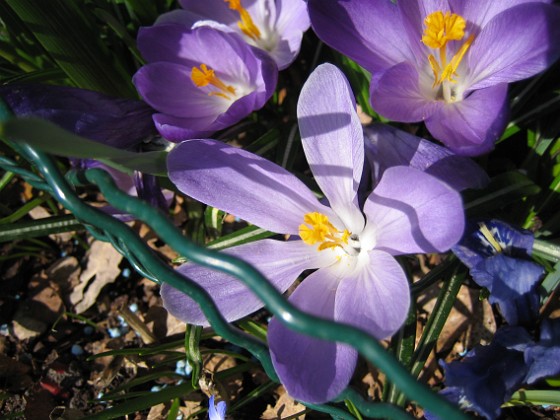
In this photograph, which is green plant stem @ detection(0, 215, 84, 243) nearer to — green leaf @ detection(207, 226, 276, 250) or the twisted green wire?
green leaf @ detection(207, 226, 276, 250)

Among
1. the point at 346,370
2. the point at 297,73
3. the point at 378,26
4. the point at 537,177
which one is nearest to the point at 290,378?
the point at 346,370

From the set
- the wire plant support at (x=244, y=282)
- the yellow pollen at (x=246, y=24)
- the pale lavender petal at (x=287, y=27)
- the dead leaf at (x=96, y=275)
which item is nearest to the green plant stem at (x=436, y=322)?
the wire plant support at (x=244, y=282)

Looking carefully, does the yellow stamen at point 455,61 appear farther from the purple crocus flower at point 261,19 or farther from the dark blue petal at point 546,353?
the dark blue petal at point 546,353

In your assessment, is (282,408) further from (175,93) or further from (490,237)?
(175,93)

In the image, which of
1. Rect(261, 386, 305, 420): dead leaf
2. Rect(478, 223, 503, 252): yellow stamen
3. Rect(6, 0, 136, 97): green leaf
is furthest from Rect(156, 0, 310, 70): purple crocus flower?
Rect(261, 386, 305, 420): dead leaf

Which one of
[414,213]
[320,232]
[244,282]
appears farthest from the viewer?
[320,232]

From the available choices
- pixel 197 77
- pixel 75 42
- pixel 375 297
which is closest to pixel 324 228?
pixel 375 297

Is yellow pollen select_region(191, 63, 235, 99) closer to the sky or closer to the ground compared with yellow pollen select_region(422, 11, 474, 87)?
closer to the ground
